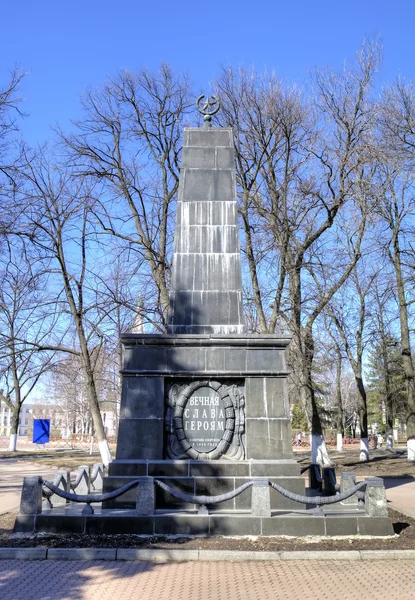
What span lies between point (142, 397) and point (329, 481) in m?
4.19

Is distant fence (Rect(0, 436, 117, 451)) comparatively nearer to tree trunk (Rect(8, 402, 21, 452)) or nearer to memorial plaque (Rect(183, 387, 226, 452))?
tree trunk (Rect(8, 402, 21, 452))

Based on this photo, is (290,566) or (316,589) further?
(290,566)

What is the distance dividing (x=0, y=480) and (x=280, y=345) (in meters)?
13.3

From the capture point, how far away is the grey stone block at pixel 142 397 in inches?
390

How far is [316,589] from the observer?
6.32 metres

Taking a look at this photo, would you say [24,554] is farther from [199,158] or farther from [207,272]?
[199,158]

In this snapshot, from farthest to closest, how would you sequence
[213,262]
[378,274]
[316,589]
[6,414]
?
[6,414]
[378,274]
[213,262]
[316,589]

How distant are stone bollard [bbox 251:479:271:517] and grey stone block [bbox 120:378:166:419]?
2.20m

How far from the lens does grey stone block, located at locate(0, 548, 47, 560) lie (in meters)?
7.50

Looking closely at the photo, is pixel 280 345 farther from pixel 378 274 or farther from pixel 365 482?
pixel 378 274

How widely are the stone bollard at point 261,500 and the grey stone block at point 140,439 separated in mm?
1954

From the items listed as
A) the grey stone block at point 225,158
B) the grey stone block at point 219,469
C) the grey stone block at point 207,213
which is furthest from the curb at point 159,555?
the grey stone block at point 225,158

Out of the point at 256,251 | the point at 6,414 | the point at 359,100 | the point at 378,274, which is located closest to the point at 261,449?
the point at 256,251

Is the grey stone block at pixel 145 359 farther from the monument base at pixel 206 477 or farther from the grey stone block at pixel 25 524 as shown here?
the grey stone block at pixel 25 524
